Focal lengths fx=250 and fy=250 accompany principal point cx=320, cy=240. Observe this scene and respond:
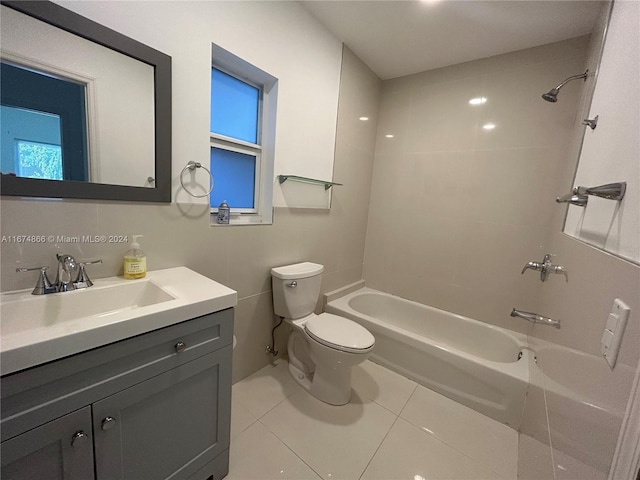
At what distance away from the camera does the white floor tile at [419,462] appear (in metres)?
1.18

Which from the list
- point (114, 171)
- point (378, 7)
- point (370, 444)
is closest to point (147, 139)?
point (114, 171)

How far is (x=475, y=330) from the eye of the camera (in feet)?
6.72

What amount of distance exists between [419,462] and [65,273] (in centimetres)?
175

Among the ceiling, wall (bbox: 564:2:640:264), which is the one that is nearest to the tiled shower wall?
the ceiling

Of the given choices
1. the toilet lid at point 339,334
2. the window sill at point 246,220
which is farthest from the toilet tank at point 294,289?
the window sill at point 246,220

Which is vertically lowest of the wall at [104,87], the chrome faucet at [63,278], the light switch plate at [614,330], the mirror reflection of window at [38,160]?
the chrome faucet at [63,278]

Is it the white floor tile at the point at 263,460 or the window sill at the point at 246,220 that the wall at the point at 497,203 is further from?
the window sill at the point at 246,220

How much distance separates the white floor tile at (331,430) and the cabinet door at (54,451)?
88 cm

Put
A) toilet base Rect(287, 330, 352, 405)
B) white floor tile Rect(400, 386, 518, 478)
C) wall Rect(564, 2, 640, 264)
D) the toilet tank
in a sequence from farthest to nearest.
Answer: the toilet tank, toilet base Rect(287, 330, 352, 405), white floor tile Rect(400, 386, 518, 478), wall Rect(564, 2, 640, 264)

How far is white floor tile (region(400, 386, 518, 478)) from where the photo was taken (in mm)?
1286

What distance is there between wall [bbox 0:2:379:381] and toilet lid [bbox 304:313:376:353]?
384mm

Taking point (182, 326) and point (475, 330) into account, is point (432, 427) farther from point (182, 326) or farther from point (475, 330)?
point (182, 326)

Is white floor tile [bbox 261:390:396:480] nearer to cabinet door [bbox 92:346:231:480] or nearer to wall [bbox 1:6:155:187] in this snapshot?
cabinet door [bbox 92:346:231:480]

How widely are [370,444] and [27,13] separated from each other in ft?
7.26
